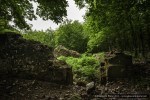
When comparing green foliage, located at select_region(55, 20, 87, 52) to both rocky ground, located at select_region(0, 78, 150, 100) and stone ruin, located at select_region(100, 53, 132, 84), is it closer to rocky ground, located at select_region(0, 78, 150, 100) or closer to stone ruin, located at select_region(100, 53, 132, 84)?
stone ruin, located at select_region(100, 53, 132, 84)

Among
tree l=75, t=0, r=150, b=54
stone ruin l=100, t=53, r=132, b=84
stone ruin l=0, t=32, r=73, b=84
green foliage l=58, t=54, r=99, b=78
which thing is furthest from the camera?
green foliage l=58, t=54, r=99, b=78

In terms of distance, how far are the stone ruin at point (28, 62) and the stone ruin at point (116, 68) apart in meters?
2.86

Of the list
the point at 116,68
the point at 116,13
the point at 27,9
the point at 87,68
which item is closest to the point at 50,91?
the point at 27,9

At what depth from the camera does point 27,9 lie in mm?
12078

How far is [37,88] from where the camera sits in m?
12.7

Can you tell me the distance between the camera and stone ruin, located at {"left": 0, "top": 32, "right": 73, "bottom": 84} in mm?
13883

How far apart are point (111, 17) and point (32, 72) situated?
458 inches

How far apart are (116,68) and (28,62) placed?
5.62 metres

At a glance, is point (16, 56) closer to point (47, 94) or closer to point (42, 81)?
point (42, 81)

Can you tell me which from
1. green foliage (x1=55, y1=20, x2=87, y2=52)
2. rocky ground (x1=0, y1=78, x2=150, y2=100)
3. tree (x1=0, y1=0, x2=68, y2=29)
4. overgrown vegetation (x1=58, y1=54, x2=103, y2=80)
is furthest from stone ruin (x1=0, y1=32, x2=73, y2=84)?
green foliage (x1=55, y1=20, x2=87, y2=52)

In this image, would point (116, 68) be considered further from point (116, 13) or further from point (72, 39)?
point (72, 39)

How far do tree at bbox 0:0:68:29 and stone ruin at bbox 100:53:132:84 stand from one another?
21.1ft

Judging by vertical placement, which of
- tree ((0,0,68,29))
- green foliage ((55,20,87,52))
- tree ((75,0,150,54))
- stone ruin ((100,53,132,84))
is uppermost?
green foliage ((55,20,87,52))

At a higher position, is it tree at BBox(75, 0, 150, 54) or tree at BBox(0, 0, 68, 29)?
tree at BBox(75, 0, 150, 54)
